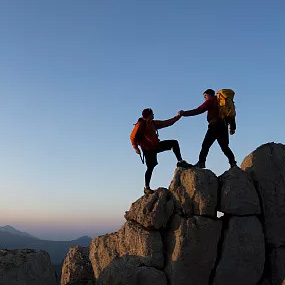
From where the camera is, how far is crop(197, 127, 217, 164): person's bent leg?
21.5 m

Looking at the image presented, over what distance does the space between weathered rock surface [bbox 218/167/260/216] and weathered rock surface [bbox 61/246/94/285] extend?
29.2 ft

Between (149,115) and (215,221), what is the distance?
6.22m

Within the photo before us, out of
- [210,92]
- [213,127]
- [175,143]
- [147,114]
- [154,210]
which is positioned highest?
[210,92]

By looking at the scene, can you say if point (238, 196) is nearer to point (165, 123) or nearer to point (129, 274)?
point (165, 123)

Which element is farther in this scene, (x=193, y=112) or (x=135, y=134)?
(x=193, y=112)

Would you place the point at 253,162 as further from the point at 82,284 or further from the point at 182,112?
the point at 82,284

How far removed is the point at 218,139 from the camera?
21531mm

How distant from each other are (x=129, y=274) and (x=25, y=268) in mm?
4242

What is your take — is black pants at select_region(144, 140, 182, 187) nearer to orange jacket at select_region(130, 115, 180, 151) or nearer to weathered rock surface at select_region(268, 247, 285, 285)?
orange jacket at select_region(130, 115, 180, 151)

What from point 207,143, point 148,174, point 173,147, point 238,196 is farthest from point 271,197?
point 148,174

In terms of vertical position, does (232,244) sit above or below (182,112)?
below

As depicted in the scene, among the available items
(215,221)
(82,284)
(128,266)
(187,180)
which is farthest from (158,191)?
(82,284)

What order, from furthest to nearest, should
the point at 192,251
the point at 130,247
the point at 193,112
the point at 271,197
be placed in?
the point at 193,112, the point at 271,197, the point at 130,247, the point at 192,251

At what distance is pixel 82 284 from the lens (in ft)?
73.4
